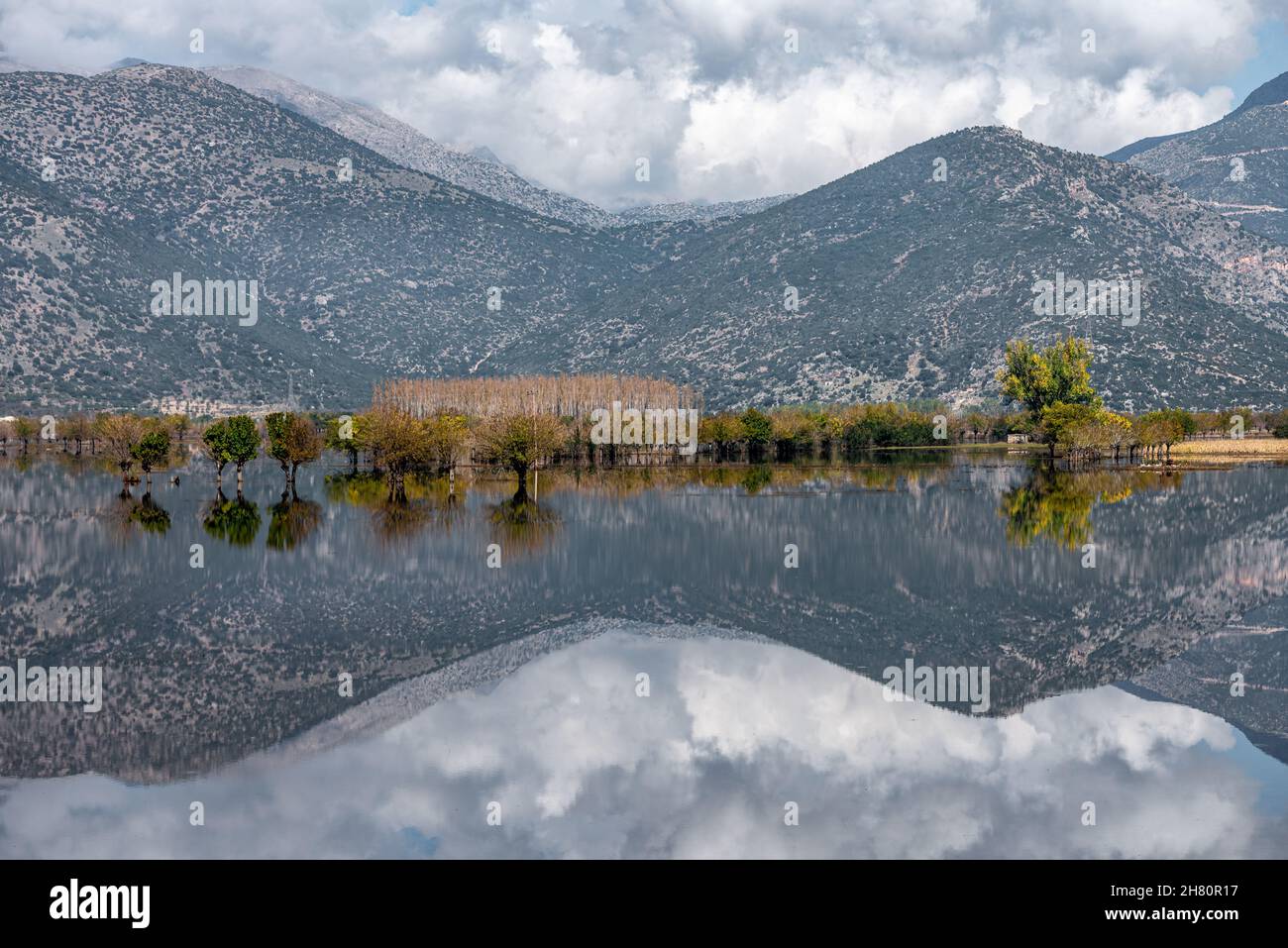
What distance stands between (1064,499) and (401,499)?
31.7 m

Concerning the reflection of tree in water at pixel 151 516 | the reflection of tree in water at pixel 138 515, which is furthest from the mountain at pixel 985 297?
the reflection of tree in water at pixel 151 516

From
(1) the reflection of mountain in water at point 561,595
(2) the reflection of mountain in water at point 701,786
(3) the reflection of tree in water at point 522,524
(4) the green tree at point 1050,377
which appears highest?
(4) the green tree at point 1050,377

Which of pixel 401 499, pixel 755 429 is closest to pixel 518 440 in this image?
pixel 401 499

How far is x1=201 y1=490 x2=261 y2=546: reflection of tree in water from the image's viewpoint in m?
45.3

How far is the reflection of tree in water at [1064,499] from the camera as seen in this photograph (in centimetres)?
4541

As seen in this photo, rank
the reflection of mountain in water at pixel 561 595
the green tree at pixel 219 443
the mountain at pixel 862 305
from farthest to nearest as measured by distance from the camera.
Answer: the mountain at pixel 862 305 → the green tree at pixel 219 443 → the reflection of mountain in water at pixel 561 595

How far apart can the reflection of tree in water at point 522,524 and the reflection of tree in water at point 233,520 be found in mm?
8769

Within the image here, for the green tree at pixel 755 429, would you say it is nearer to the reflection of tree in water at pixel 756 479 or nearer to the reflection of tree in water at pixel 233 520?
the reflection of tree in water at pixel 756 479

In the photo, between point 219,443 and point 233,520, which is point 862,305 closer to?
point 219,443

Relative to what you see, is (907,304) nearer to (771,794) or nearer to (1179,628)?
(1179,628)

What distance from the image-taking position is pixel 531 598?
107 ft

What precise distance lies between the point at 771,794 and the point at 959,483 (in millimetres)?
58428

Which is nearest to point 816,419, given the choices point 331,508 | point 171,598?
point 331,508
